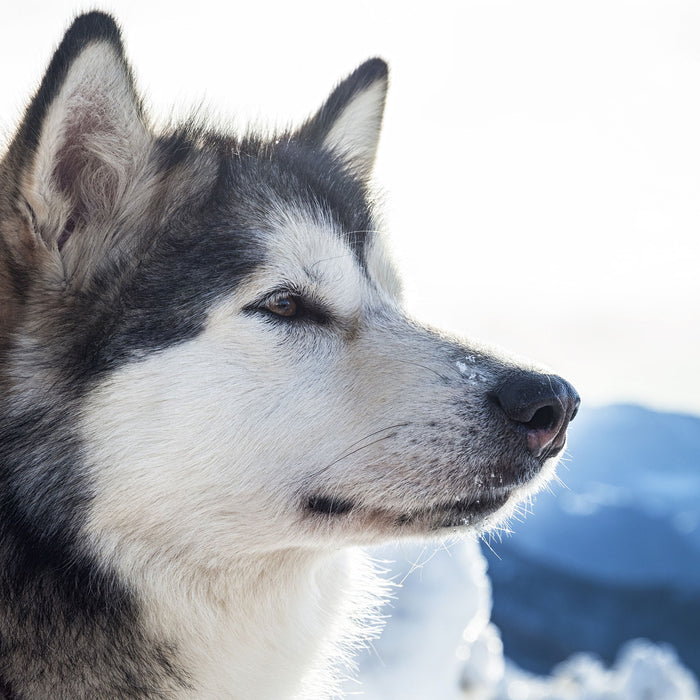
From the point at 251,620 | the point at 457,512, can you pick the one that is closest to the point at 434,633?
the point at 251,620

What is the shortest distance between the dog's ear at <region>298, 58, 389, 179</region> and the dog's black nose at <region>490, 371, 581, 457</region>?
4.26ft

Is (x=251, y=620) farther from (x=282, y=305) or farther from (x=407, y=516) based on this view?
(x=282, y=305)

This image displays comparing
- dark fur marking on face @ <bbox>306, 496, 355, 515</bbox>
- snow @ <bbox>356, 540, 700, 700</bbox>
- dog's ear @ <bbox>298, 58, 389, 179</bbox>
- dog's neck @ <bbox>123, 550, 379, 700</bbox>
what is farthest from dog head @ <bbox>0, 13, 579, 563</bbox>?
snow @ <bbox>356, 540, 700, 700</bbox>

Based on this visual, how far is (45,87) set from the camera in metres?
1.86

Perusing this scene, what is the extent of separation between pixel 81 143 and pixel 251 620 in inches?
60.7

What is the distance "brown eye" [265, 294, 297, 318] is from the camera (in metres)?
2.06

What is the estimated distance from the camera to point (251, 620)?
221 centimetres

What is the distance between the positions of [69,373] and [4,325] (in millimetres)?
263

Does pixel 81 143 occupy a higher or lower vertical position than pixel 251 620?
higher

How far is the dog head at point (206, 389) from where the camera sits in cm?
192

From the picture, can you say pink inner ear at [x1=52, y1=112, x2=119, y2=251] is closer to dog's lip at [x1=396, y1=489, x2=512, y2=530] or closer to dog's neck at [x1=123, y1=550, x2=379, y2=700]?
dog's neck at [x1=123, y1=550, x2=379, y2=700]

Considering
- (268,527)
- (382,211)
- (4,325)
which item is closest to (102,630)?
(268,527)

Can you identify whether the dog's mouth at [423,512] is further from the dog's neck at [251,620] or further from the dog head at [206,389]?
the dog's neck at [251,620]

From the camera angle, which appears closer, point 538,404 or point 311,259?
point 538,404
